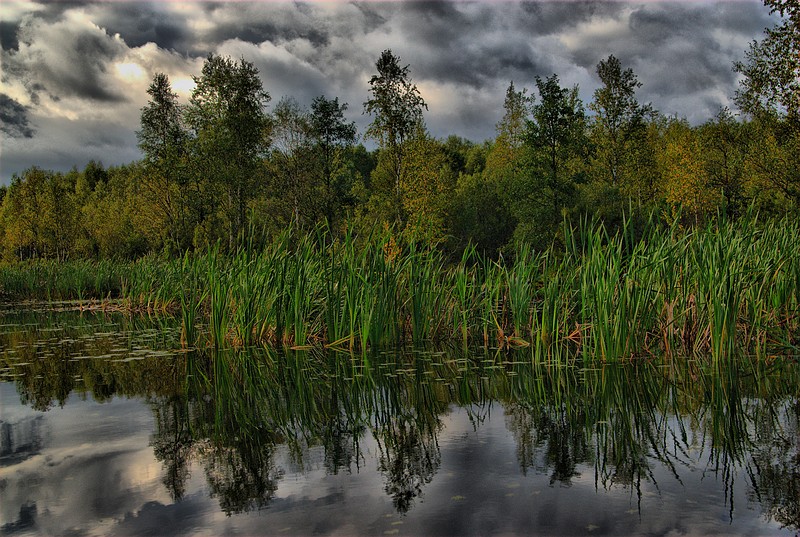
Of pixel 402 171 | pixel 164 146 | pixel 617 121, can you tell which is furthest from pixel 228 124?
pixel 617 121

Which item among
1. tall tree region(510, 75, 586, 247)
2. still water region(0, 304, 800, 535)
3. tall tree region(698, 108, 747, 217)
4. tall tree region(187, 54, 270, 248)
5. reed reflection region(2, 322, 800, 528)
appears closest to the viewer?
still water region(0, 304, 800, 535)

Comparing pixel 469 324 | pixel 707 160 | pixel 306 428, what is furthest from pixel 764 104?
pixel 306 428

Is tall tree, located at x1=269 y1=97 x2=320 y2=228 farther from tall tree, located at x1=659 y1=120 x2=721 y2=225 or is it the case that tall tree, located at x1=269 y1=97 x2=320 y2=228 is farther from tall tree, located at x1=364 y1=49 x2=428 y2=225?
tall tree, located at x1=659 y1=120 x2=721 y2=225

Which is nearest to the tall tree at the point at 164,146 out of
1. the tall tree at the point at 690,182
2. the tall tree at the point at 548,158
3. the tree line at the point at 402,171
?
the tree line at the point at 402,171

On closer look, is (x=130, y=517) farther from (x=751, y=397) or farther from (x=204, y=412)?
(x=751, y=397)

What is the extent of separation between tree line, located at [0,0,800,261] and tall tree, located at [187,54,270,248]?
0.09m

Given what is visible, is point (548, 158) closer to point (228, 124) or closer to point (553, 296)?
point (228, 124)

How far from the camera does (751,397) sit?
5.71m

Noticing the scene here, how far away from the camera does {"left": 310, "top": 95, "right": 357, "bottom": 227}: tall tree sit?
45.1 m

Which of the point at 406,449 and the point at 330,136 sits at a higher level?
the point at 330,136

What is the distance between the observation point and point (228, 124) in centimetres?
3866

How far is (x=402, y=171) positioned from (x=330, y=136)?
9.50 metres

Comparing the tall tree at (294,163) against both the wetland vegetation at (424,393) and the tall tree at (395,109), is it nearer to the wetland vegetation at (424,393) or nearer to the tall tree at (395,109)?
the tall tree at (395,109)

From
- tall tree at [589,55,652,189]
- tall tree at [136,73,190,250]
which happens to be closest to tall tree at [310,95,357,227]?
tall tree at [136,73,190,250]
